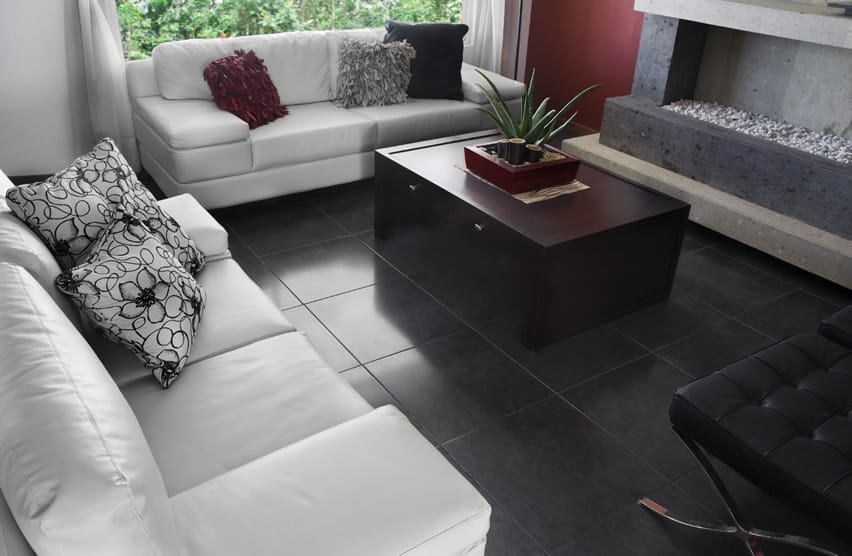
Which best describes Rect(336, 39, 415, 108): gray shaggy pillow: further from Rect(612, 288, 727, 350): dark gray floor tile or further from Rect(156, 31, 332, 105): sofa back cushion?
Rect(612, 288, 727, 350): dark gray floor tile

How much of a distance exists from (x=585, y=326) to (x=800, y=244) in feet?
4.22

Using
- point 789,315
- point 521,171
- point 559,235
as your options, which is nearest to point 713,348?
point 789,315

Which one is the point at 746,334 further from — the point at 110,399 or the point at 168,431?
the point at 110,399

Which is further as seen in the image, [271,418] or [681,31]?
[681,31]

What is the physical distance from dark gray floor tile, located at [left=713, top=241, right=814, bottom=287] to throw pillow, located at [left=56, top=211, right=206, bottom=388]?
279 centimetres

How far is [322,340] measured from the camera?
2.79 metres

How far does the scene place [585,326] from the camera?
9.53 ft

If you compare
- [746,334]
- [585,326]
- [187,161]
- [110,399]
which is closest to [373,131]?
[187,161]

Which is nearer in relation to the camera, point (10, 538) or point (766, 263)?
point (10, 538)

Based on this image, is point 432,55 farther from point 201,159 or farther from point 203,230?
point 203,230

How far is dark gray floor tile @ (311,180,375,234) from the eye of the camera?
3807 mm

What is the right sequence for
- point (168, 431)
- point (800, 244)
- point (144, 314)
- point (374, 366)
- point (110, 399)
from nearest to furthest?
point (110, 399) < point (168, 431) < point (144, 314) < point (374, 366) < point (800, 244)

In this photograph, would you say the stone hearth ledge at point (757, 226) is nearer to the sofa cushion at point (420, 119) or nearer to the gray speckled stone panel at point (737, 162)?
the gray speckled stone panel at point (737, 162)

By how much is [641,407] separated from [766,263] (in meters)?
1.52
